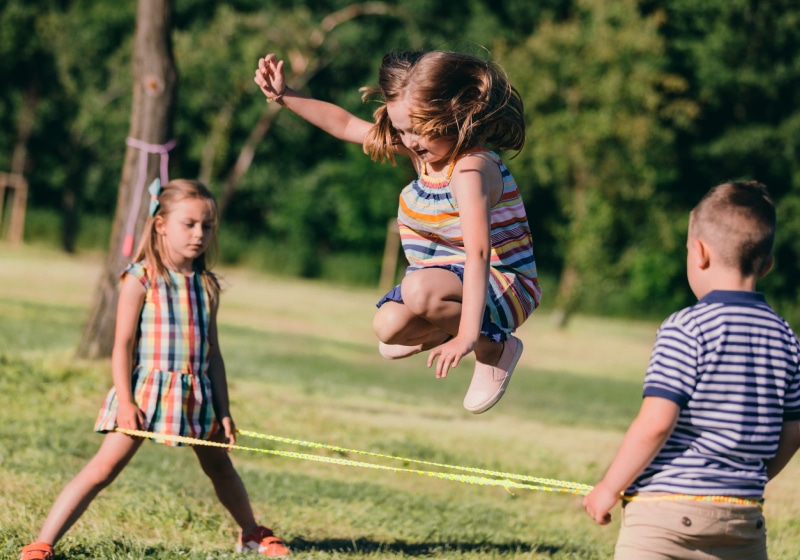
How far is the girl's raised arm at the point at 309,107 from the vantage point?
436 cm

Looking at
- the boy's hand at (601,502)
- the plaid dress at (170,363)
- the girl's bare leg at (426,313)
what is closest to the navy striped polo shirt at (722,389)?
the boy's hand at (601,502)

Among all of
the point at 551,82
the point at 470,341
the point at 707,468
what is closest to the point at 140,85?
the point at 470,341

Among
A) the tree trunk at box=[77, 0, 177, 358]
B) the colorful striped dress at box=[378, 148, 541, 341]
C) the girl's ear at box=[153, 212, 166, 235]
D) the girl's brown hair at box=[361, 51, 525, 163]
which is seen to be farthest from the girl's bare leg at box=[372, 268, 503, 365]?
the tree trunk at box=[77, 0, 177, 358]

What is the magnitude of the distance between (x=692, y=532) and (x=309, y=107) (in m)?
2.37

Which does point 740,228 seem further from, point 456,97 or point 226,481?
point 226,481

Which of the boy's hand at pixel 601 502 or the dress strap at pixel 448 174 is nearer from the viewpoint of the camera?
the boy's hand at pixel 601 502

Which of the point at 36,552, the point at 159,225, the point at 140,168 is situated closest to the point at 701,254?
the point at 159,225

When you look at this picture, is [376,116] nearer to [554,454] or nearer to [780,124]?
[554,454]

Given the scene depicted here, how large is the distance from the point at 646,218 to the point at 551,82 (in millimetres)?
4500

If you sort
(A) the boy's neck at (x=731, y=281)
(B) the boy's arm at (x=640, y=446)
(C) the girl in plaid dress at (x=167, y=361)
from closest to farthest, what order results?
1. (B) the boy's arm at (x=640, y=446)
2. (A) the boy's neck at (x=731, y=281)
3. (C) the girl in plaid dress at (x=167, y=361)

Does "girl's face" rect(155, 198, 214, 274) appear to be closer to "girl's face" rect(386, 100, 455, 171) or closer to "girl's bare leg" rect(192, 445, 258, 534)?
"girl's bare leg" rect(192, 445, 258, 534)

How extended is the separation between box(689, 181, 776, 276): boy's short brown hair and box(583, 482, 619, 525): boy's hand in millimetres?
717

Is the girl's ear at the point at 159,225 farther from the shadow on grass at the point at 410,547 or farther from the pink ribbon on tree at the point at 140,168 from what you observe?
the pink ribbon on tree at the point at 140,168

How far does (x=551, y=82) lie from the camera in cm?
2528
